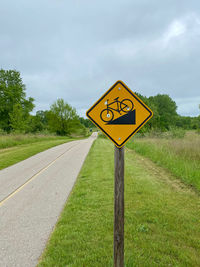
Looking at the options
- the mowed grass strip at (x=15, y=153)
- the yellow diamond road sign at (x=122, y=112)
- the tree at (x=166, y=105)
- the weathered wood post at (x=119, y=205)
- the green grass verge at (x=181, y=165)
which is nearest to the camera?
the weathered wood post at (x=119, y=205)

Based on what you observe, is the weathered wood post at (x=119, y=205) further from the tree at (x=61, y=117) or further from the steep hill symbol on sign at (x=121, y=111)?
the tree at (x=61, y=117)

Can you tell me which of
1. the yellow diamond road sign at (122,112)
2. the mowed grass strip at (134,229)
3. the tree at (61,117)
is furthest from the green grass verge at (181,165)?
the tree at (61,117)

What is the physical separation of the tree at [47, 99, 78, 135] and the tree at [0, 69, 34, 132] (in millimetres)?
8922

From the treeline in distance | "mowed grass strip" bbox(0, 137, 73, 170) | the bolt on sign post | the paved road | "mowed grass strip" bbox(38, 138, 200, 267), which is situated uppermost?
the treeline in distance

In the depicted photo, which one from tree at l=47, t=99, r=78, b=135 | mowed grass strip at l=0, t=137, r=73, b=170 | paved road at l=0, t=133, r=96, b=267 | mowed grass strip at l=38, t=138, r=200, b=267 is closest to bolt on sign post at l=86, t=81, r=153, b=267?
mowed grass strip at l=38, t=138, r=200, b=267

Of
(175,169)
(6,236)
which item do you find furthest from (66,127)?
(6,236)

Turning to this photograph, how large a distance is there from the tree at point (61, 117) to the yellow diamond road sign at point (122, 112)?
50060mm

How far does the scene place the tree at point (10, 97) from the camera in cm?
3928

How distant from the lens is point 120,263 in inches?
95.1

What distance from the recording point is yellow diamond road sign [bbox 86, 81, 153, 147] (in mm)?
2596

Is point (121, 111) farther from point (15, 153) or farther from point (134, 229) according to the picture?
point (15, 153)

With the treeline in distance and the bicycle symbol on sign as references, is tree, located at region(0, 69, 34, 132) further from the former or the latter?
the bicycle symbol on sign

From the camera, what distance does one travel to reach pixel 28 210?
16.0 feet

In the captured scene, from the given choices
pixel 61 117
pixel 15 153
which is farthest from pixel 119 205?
pixel 61 117
